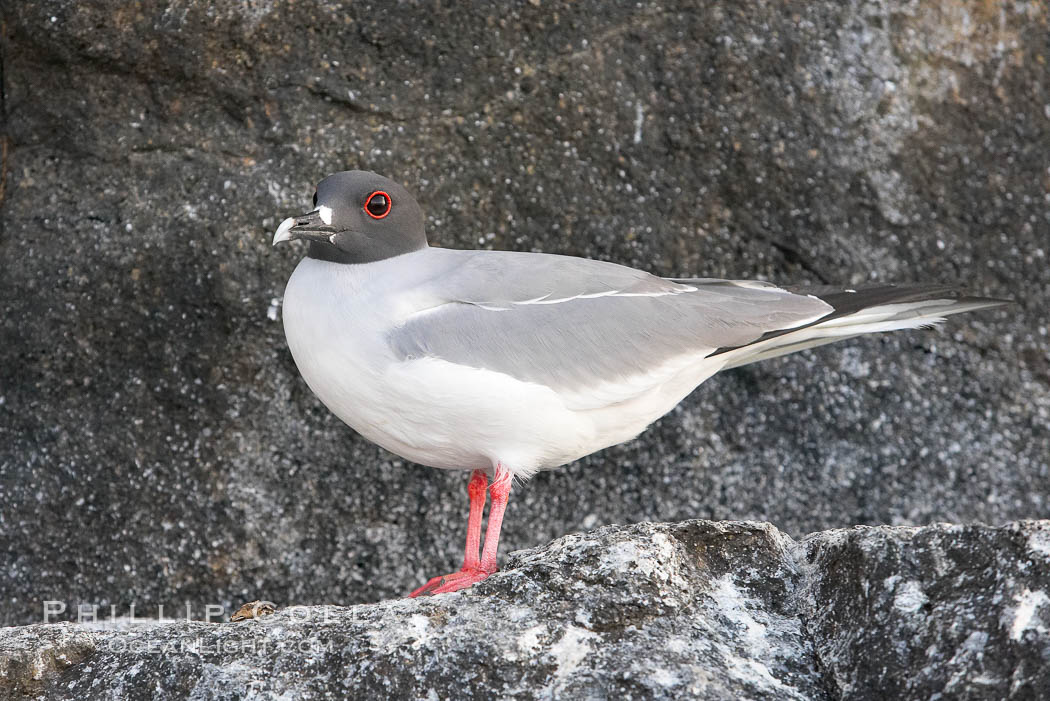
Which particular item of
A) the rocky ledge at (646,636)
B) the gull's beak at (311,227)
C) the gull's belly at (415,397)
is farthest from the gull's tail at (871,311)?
the gull's beak at (311,227)

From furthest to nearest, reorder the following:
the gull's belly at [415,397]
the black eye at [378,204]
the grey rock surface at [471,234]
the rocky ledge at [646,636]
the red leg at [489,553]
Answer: the grey rock surface at [471,234] < the black eye at [378,204] < the red leg at [489,553] < the gull's belly at [415,397] < the rocky ledge at [646,636]

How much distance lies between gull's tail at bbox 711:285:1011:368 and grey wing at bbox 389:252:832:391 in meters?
0.05

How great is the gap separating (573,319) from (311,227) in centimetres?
68

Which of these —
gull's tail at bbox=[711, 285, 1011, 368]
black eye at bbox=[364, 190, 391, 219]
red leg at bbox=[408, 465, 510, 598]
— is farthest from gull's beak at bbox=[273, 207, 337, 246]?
gull's tail at bbox=[711, 285, 1011, 368]

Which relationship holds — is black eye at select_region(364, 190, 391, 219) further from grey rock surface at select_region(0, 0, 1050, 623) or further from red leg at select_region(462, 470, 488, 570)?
grey rock surface at select_region(0, 0, 1050, 623)

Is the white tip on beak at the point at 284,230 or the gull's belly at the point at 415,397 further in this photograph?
the white tip on beak at the point at 284,230

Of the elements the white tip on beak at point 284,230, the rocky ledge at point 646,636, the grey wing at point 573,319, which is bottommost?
the rocky ledge at point 646,636

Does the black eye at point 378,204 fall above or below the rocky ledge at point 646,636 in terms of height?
above

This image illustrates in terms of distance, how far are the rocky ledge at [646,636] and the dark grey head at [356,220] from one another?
0.91 m

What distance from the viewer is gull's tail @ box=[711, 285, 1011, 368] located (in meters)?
2.97

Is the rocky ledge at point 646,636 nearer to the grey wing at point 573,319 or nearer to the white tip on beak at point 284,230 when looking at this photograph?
the grey wing at point 573,319

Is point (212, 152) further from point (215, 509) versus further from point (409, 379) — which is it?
point (409, 379)

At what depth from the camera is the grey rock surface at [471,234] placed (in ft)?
12.0

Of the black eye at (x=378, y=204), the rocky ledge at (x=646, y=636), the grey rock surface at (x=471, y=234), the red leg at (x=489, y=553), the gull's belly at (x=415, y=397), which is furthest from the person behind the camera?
the grey rock surface at (x=471, y=234)
